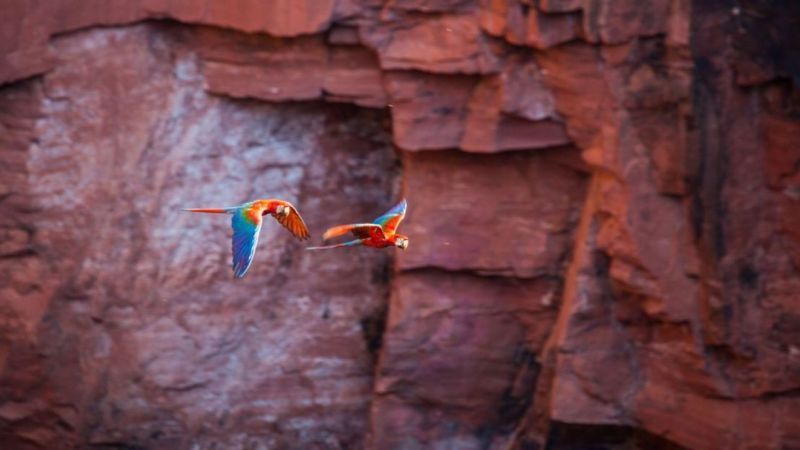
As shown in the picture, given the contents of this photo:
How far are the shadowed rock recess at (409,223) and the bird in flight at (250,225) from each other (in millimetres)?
1099

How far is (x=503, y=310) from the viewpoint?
20.2ft

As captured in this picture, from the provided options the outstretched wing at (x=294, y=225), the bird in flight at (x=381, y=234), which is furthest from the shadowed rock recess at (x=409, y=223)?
the outstretched wing at (x=294, y=225)

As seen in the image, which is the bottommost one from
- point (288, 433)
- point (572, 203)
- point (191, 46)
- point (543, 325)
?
point (288, 433)

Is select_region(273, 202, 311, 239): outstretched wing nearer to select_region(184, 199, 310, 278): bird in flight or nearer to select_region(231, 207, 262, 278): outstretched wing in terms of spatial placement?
select_region(184, 199, 310, 278): bird in flight

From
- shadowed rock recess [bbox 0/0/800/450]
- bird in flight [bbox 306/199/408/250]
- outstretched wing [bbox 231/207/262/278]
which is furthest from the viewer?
shadowed rock recess [bbox 0/0/800/450]

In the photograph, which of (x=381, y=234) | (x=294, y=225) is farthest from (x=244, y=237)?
(x=381, y=234)

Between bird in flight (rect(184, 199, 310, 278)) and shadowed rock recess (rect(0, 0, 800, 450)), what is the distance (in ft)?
3.60

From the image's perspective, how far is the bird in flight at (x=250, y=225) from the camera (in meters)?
4.64

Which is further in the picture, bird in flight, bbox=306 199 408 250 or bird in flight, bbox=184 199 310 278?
bird in flight, bbox=306 199 408 250

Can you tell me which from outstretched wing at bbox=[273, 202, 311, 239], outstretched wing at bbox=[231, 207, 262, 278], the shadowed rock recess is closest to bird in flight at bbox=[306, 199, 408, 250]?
outstretched wing at bbox=[273, 202, 311, 239]

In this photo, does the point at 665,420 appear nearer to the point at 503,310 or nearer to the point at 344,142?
the point at 503,310

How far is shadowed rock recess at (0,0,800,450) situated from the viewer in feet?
18.6

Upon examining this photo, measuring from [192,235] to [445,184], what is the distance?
101 cm

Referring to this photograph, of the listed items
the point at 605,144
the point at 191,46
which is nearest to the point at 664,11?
the point at 605,144
